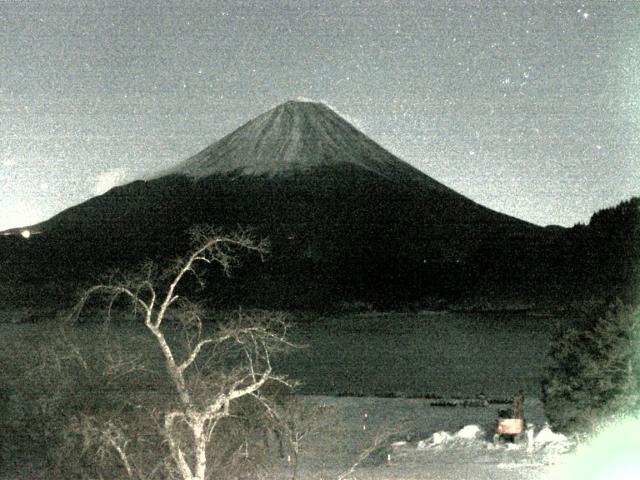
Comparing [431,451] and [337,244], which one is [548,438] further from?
[337,244]

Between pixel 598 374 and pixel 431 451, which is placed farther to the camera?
pixel 431 451

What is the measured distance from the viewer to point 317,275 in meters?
128

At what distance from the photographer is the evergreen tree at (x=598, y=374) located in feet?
72.2

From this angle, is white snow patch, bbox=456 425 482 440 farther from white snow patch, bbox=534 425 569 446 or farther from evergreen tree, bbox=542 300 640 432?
evergreen tree, bbox=542 300 640 432

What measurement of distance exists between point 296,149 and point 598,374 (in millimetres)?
146168

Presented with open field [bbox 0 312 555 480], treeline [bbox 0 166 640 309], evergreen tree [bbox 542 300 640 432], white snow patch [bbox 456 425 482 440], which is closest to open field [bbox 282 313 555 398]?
open field [bbox 0 312 555 480]

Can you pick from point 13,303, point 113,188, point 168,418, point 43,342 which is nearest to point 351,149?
point 113,188

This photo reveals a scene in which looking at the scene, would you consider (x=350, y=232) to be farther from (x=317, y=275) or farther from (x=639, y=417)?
(x=639, y=417)

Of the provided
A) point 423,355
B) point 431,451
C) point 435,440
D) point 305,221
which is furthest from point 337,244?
point 431,451

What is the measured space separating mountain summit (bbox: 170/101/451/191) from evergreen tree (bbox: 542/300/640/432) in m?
134

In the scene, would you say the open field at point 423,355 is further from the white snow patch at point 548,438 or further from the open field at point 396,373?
the white snow patch at point 548,438

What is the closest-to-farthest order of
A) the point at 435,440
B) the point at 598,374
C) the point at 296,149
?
the point at 598,374, the point at 435,440, the point at 296,149

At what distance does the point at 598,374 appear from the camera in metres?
22.1

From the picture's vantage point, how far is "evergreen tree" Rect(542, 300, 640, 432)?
22.0m
